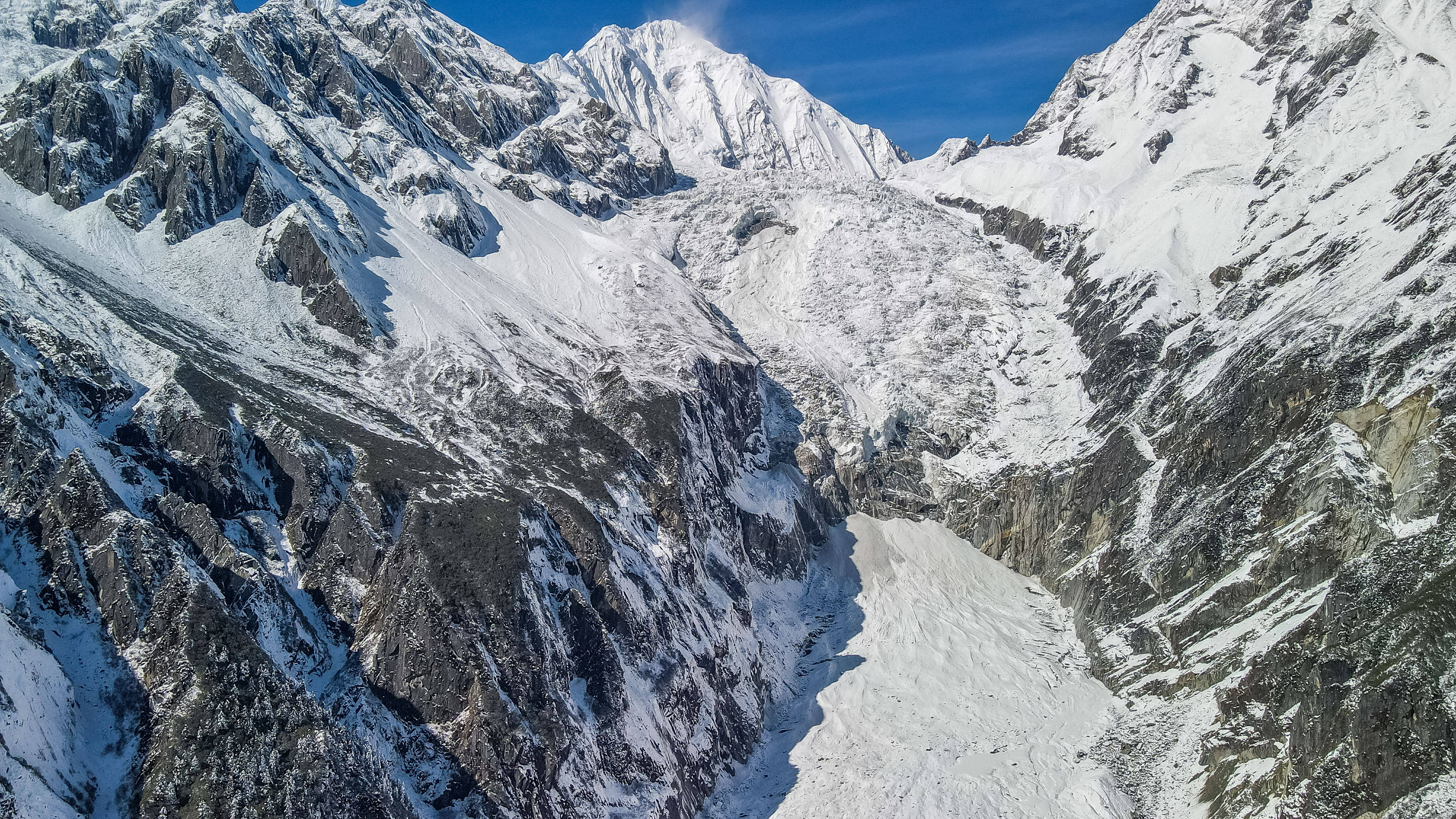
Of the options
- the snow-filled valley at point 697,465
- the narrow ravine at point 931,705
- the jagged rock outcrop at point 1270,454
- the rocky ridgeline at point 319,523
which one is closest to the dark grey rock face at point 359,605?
the rocky ridgeline at point 319,523

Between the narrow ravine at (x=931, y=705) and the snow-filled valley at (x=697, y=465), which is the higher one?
the snow-filled valley at (x=697, y=465)

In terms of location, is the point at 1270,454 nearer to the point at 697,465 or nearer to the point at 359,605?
the point at 697,465

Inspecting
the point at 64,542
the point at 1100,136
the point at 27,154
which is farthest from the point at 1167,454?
the point at 27,154

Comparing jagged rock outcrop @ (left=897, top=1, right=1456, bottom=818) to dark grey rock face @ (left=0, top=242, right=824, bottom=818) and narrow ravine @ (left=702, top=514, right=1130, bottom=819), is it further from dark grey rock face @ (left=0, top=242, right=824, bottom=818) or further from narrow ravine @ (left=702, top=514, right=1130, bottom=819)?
dark grey rock face @ (left=0, top=242, right=824, bottom=818)

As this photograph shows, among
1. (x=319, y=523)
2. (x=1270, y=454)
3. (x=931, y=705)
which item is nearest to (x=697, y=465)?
(x=931, y=705)

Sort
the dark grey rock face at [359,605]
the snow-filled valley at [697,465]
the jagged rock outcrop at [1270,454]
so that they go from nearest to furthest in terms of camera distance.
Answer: the dark grey rock face at [359,605], the snow-filled valley at [697,465], the jagged rock outcrop at [1270,454]

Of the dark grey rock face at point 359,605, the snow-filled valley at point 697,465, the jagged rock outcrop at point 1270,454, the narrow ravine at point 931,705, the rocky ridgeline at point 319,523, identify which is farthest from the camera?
the narrow ravine at point 931,705

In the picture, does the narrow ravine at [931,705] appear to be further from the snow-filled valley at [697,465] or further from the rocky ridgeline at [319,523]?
the rocky ridgeline at [319,523]

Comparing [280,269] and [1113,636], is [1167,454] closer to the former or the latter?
[1113,636]
